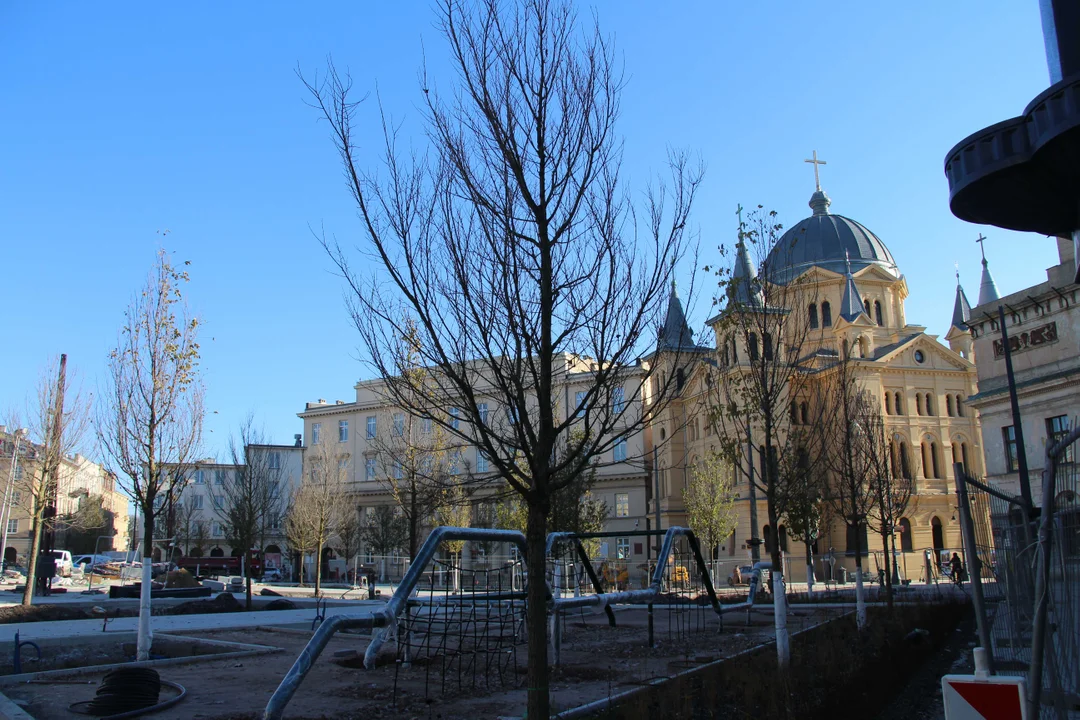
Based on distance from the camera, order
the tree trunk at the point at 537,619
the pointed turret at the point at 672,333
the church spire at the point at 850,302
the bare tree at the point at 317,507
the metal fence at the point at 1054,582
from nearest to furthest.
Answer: the metal fence at the point at 1054,582, the tree trunk at the point at 537,619, the pointed turret at the point at 672,333, the bare tree at the point at 317,507, the church spire at the point at 850,302

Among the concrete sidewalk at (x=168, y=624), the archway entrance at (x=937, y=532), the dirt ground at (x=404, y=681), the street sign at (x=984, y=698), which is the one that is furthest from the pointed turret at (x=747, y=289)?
the archway entrance at (x=937, y=532)

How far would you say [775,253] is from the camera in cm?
1436

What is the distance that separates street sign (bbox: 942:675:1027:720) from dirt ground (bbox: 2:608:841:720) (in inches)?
187

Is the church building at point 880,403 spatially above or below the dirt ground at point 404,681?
above

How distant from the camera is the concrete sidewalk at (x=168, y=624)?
53.2ft

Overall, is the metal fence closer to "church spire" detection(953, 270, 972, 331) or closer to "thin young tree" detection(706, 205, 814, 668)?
"thin young tree" detection(706, 205, 814, 668)

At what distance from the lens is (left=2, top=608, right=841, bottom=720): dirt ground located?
878cm

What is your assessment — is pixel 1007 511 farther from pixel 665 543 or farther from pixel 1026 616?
pixel 665 543

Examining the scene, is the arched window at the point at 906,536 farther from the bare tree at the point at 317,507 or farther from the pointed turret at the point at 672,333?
the pointed turret at the point at 672,333

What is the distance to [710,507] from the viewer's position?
45.7m

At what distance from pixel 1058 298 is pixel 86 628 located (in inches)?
1475

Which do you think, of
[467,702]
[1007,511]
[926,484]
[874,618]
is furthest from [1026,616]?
[926,484]

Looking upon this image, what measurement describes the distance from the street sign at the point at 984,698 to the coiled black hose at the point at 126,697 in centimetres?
734

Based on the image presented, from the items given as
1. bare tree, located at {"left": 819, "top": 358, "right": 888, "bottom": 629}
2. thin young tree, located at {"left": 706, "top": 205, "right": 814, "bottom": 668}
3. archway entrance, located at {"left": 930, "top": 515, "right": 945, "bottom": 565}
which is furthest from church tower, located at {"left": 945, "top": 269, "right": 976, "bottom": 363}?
thin young tree, located at {"left": 706, "top": 205, "right": 814, "bottom": 668}
